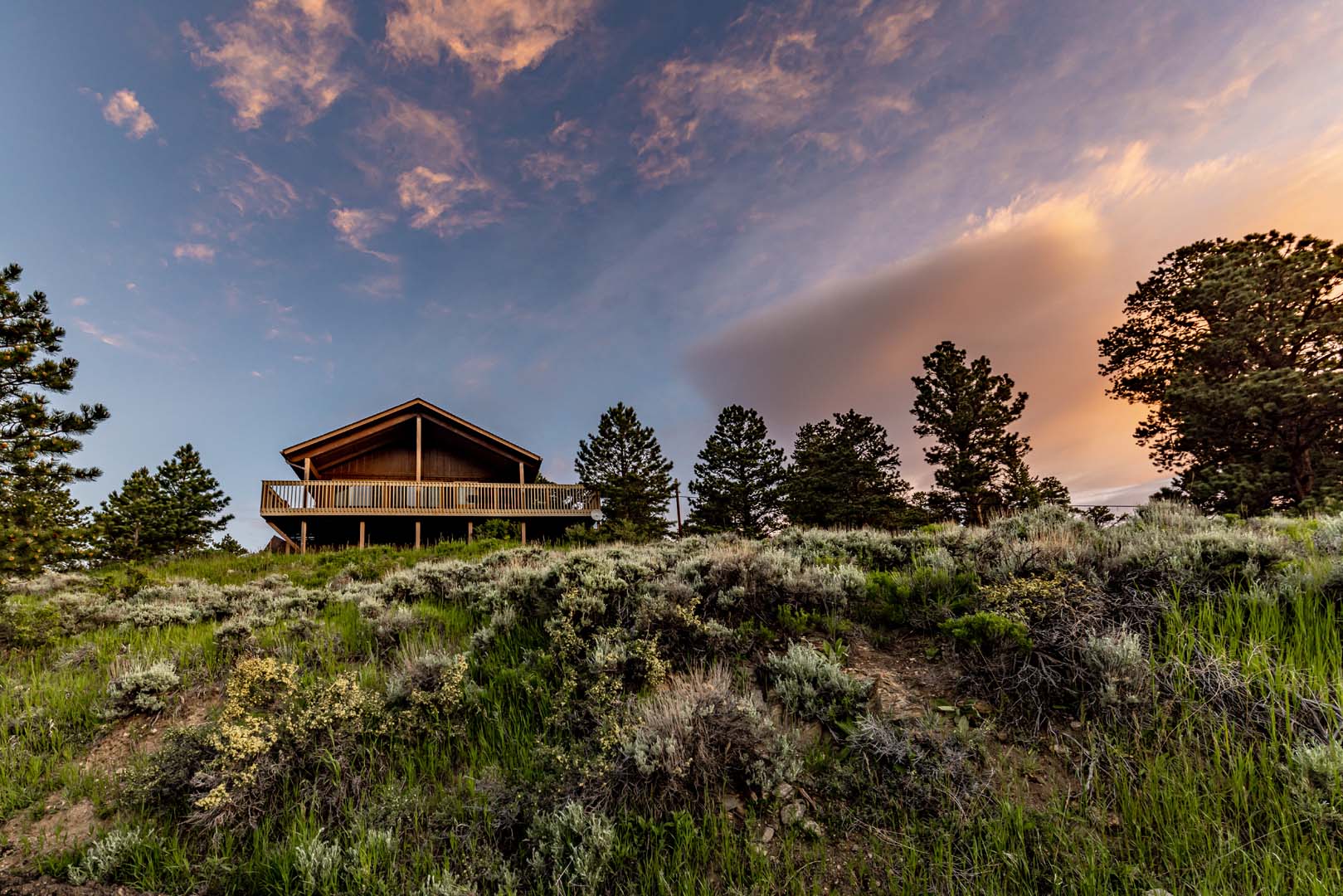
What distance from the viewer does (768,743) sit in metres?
2.95

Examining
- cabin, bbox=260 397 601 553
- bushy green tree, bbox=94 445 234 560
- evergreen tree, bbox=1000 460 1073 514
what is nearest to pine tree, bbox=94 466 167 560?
bushy green tree, bbox=94 445 234 560

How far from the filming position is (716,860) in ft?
8.18

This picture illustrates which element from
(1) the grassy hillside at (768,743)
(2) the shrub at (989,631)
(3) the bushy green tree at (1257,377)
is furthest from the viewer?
(3) the bushy green tree at (1257,377)

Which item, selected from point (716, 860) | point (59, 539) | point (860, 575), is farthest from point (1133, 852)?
point (59, 539)

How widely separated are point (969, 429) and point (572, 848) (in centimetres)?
2958

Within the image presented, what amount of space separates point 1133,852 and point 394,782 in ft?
A: 12.9

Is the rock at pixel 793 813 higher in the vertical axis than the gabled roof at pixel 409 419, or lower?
lower

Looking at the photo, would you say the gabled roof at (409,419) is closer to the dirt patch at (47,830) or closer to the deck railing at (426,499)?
the deck railing at (426,499)

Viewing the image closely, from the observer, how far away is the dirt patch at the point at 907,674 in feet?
10.9

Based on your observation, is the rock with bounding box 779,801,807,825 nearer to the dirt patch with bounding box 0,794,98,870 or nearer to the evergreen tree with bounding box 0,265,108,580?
the dirt patch with bounding box 0,794,98,870

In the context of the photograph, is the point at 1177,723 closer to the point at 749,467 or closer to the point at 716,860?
the point at 716,860

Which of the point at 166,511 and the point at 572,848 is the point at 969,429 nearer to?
the point at 572,848

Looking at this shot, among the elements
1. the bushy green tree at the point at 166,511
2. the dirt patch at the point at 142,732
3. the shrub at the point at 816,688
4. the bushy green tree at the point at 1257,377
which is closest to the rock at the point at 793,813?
the shrub at the point at 816,688

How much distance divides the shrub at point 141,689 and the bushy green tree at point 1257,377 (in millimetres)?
27789
